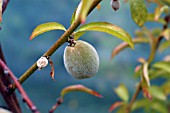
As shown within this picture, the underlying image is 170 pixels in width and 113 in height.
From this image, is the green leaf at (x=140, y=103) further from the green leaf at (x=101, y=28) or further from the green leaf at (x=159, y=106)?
the green leaf at (x=101, y=28)

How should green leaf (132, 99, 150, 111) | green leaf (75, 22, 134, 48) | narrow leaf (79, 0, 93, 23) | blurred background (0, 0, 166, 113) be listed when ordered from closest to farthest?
narrow leaf (79, 0, 93, 23)
green leaf (75, 22, 134, 48)
green leaf (132, 99, 150, 111)
blurred background (0, 0, 166, 113)

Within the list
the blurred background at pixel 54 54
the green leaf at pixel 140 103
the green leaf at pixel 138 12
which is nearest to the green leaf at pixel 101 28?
the green leaf at pixel 138 12

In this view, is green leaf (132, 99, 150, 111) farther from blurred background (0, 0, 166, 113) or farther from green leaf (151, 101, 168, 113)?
blurred background (0, 0, 166, 113)

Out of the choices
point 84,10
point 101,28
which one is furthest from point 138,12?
point 84,10

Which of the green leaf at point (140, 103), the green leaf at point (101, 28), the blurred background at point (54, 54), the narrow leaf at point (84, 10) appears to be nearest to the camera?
the narrow leaf at point (84, 10)

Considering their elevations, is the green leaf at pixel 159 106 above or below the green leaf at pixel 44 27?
below

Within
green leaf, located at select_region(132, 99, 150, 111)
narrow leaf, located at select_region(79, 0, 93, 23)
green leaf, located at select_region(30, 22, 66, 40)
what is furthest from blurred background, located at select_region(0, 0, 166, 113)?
narrow leaf, located at select_region(79, 0, 93, 23)

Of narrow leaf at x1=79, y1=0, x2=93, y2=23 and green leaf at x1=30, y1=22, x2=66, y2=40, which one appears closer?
narrow leaf at x1=79, y1=0, x2=93, y2=23
